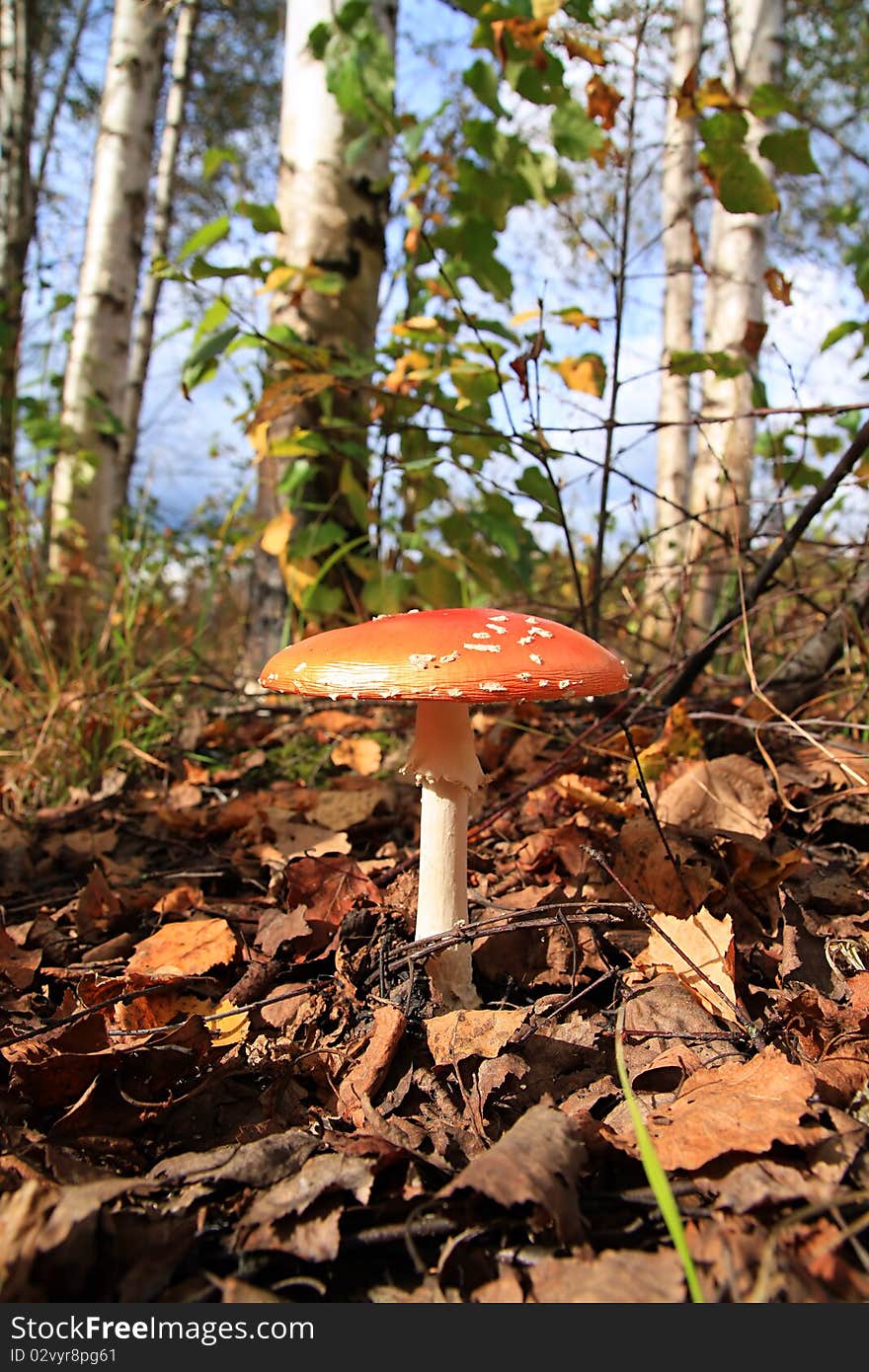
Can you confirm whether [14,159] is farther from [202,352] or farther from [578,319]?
[578,319]

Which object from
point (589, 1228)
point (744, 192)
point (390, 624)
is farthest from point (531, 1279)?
point (744, 192)

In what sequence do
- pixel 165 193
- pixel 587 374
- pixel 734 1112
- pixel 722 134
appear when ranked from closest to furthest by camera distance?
pixel 734 1112 → pixel 722 134 → pixel 587 374 → pixel 165 193

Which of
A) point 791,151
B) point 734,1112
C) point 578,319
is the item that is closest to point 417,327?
point 578,319

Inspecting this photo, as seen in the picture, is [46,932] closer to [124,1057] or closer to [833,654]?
[124,1057]

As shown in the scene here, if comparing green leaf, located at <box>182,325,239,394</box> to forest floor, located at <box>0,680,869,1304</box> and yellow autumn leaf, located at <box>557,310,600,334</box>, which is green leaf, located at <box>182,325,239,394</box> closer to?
yellow autumn leaf, located at <box>557,310,600,334</box>

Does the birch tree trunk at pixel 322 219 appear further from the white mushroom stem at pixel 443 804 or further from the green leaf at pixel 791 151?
the white mushroom stem at pixel 443 804
